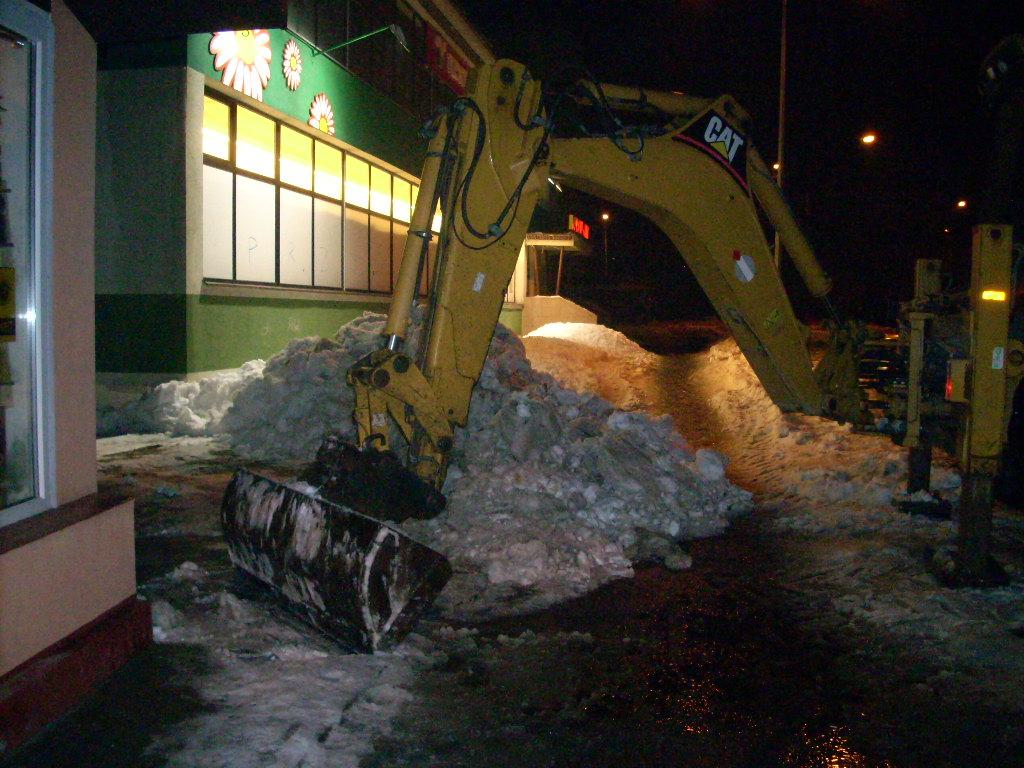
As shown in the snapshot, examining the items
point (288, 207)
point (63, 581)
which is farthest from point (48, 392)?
point (288, 207)

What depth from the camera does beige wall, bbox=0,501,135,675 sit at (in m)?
3.22

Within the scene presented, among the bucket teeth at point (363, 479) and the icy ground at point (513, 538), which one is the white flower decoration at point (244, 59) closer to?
the icy ground at point (513, 538)

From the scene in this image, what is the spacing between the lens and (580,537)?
21.0 feet

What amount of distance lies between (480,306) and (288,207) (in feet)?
30.9

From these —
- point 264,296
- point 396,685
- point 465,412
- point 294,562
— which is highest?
point 264,296

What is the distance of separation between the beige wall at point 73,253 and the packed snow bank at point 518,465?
251cm

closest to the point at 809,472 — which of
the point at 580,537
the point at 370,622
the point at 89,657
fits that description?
the point at 580,537

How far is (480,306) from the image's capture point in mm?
6051

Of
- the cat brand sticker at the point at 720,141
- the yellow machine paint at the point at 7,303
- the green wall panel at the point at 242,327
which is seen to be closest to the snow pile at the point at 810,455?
the cat brand sticker at the point at 720,141

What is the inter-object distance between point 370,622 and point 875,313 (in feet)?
120

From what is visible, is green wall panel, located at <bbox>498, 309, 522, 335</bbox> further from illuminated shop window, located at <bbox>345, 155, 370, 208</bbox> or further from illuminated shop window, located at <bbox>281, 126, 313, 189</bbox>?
illuminated shop window, located at <bbox>281, 126, 313, 189</bbox>

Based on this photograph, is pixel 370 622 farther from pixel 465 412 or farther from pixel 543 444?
pixel 543 444

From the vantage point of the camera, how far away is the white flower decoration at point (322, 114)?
14.7 meters

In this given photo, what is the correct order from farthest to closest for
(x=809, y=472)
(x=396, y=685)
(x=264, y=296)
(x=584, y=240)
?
(x=584, y=240) < (x=264, y=296) < (x=809, y=472) < (x=396, y=685)
